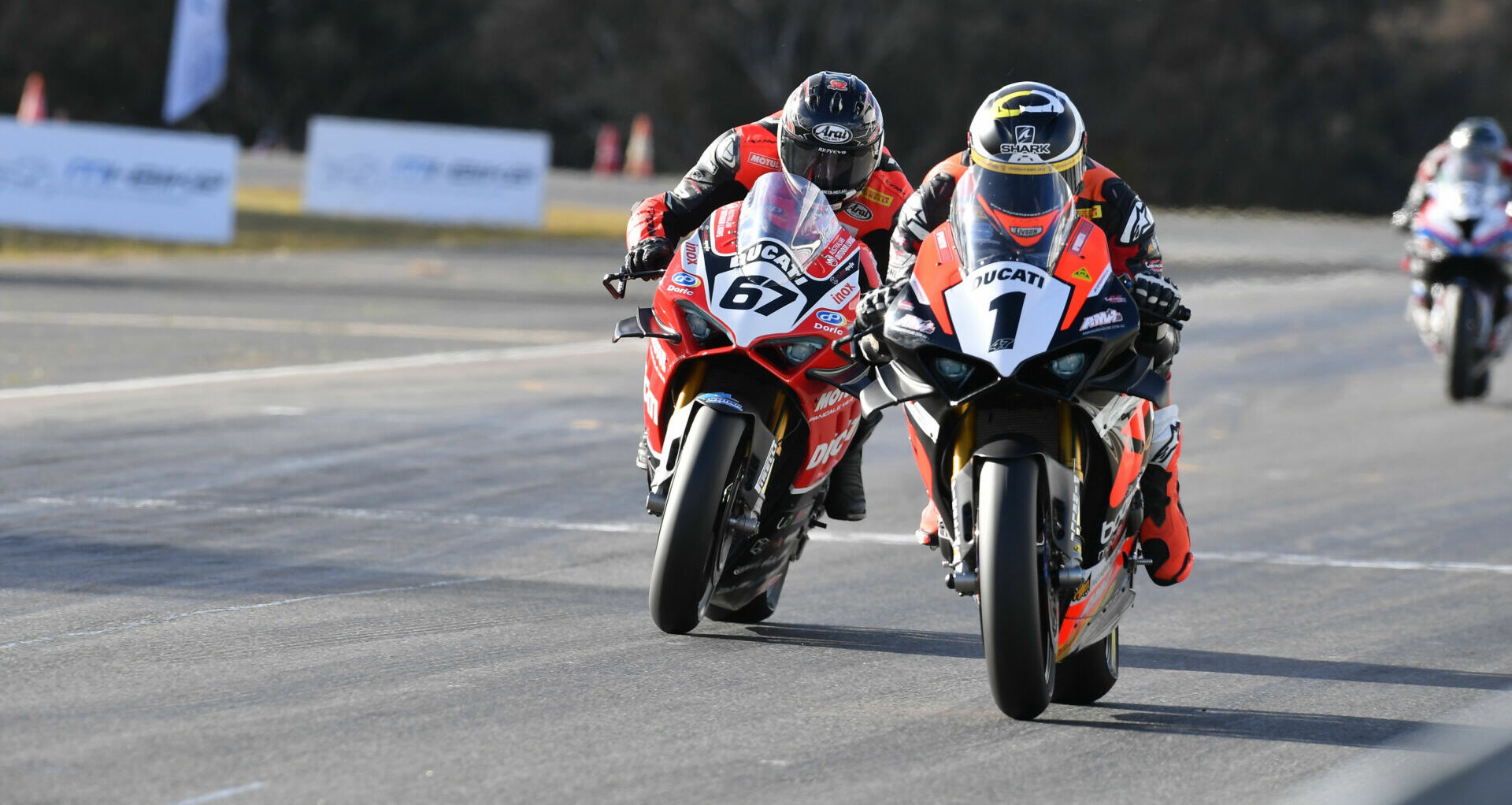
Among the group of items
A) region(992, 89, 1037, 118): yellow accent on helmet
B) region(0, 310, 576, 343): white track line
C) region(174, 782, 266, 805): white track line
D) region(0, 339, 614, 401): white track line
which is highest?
region(992, 89, 1037, 118): yellow accent on helmet

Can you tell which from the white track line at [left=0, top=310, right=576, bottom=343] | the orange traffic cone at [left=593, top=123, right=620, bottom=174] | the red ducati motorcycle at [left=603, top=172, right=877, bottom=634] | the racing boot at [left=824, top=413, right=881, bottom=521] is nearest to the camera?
the red ducati motorcycle at [left=603, top=172, right=877, bottom=634]

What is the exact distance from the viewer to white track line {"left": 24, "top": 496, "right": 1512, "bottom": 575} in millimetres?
8852

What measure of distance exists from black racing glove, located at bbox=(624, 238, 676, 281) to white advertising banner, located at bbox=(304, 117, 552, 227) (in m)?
23.0

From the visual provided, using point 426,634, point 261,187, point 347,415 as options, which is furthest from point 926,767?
point 261,187

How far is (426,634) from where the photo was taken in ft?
21.2

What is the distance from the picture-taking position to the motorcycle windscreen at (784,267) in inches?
252

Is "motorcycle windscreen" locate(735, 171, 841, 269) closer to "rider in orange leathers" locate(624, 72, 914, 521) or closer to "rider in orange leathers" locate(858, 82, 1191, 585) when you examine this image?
"rider in orange leathers" locate(624, 72, 914, 521)

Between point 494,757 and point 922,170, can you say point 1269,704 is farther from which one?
point 922,170

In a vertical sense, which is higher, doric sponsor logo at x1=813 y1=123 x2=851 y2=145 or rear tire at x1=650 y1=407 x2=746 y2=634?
doric sponsor logo at x1=813 y1=123 x2=851 y2=145

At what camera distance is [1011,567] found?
5184mm

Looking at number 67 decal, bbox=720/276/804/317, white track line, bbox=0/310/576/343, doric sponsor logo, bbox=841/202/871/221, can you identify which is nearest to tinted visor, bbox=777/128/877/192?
doric sponsor logo, bbox=841/202/871/221

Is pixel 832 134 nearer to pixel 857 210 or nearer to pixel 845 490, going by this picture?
pixel 857 210

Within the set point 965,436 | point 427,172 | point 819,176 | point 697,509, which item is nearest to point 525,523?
point 819,176

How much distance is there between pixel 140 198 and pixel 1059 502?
72.4 feet
